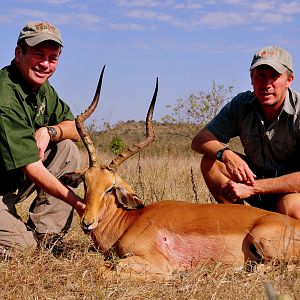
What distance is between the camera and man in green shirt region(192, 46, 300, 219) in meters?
6.00

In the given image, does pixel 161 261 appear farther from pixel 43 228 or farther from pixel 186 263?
pixel 43 228

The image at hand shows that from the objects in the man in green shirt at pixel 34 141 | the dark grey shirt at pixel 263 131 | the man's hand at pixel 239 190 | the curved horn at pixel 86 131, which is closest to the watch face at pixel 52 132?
the man in green shirt at pixel 34 141

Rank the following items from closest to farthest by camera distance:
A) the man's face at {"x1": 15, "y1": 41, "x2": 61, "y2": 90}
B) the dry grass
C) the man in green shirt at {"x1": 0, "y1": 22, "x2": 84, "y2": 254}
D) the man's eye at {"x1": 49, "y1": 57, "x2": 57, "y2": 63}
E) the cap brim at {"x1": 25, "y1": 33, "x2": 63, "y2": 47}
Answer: the dry grass, the man in green shirt at {"x1": 0, "y1": 22, "x2": 84, "y2": 254}, the cap brim at {"x1": 25, "y1": 33, "x2": 63, "y2": 47}, the man's face at {"x1": 15, "y1": 41, "x2": 61, "y2": 90}, the man's eye at {"x1": 49, "y1": 57, "x2": 57, "y2": 63}

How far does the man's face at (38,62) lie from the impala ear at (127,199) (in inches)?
54.3

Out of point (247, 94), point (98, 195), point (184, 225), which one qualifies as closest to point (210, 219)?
point (184, 225)

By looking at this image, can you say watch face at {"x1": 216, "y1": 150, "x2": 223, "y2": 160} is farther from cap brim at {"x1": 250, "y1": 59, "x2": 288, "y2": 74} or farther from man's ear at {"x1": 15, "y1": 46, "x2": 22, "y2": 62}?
man's ear at {"x1": 15, "y1": 46, "x2": 22, "y2": 62}

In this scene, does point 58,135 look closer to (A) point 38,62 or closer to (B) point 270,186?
(A) point 38,62

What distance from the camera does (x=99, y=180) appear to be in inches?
214

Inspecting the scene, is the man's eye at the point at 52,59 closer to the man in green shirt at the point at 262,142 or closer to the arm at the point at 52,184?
the arm at the point at 52,184

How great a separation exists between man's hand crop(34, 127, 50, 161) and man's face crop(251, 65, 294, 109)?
7.38ft

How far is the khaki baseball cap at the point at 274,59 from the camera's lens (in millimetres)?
5965

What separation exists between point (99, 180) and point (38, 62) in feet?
4.47

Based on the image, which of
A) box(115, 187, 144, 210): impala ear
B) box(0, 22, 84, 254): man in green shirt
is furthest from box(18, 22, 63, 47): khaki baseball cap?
box(115, 187, 144, 210): impala ear

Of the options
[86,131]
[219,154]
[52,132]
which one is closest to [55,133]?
[52,132]
